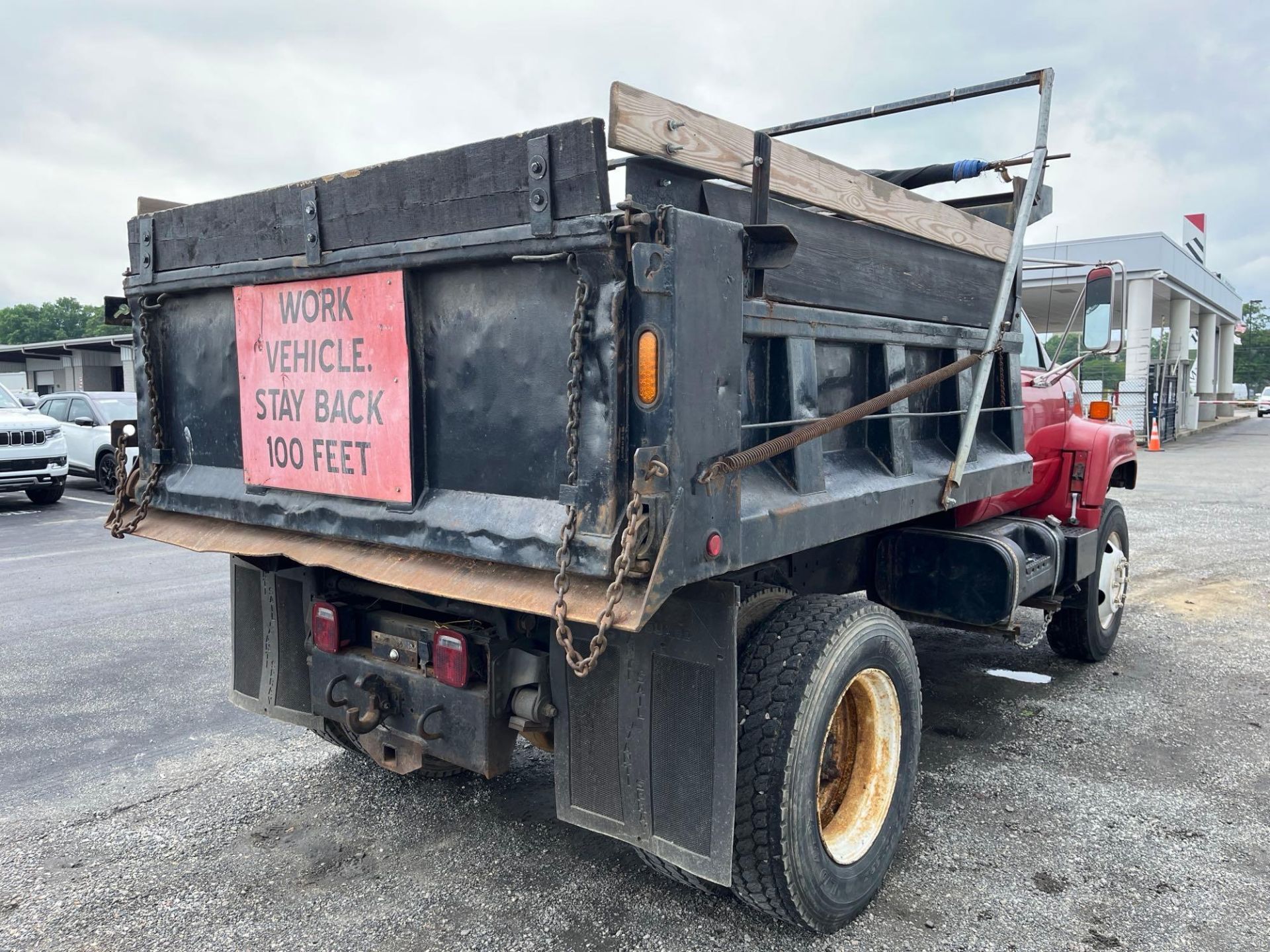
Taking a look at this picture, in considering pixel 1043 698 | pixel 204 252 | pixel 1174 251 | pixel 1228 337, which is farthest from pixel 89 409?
pixel 1228 337

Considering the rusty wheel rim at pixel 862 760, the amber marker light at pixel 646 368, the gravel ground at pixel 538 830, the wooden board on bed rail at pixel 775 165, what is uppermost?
→ the wooden board on bed rail at pixel 775 165

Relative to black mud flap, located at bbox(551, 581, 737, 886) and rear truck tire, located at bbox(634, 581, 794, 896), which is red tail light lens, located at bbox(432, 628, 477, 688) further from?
rear truck tire, located at bbox(634, 581, 794, 896)

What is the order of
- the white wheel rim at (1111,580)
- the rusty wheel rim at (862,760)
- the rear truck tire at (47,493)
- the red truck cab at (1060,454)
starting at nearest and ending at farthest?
the rusty wheel rim at (862,760) → the red truck cab at (1060,454) → the white wheel rim at (1111,580) → the rear truck tire at (47,493)

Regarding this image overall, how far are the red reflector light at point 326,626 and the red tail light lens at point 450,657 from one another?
0.51m

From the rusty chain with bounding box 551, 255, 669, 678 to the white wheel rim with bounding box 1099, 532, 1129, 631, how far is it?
4106 mm

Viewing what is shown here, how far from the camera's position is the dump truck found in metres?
2.32

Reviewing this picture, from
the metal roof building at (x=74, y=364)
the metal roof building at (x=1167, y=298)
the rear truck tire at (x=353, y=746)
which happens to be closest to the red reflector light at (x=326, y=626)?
the rear truck tire at (x=353, y=746)

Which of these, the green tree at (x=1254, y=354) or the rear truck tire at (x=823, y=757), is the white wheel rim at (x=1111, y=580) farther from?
the green tree at (x=1254, y=354)

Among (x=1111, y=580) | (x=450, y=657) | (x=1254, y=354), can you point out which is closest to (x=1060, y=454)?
(x=1111, y=580)

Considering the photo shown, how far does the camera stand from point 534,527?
2498 mm

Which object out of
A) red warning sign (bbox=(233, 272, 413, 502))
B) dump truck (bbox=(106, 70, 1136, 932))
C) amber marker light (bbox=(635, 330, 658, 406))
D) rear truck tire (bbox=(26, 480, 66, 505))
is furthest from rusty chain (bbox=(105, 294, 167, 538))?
rear truck tire (bbox=(26, 480, 66, 505))

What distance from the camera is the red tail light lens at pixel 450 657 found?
2.78 metres

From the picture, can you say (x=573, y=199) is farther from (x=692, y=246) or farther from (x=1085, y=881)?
(x=1085, y=881)

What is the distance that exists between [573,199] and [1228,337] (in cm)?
4618
